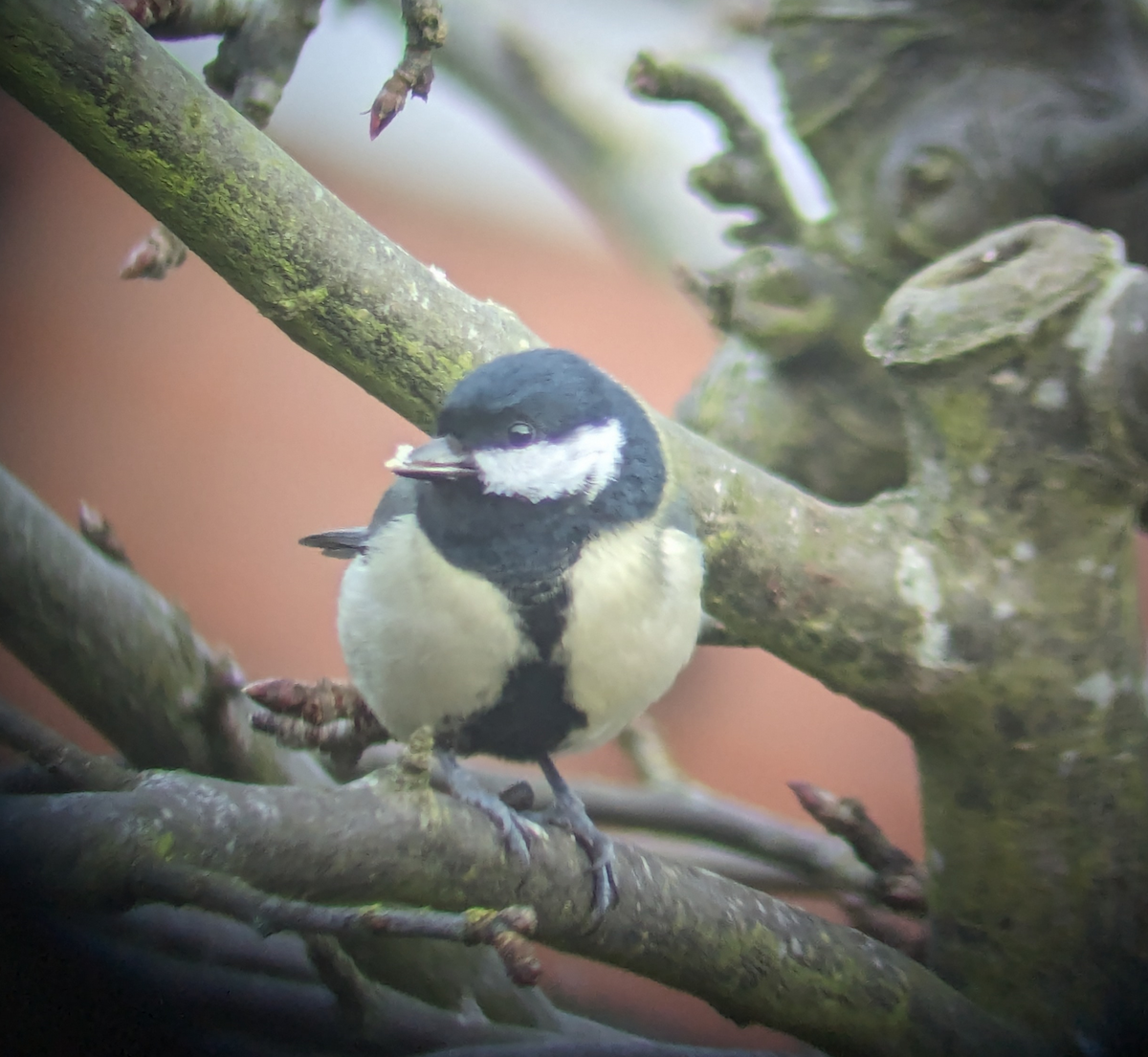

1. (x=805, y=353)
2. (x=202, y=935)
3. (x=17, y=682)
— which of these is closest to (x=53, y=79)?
(x=17, y=682)

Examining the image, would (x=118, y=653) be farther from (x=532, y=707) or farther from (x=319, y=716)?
(x=532, y=707)

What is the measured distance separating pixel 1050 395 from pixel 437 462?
0.47 m

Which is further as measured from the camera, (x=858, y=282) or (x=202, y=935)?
(x=858, y=282)

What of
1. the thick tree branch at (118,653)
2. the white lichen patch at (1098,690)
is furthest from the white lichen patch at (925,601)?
the thick tree branch at (118,653)

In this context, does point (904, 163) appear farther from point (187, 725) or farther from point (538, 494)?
point (187, 725)

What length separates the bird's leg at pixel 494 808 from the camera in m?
0.47

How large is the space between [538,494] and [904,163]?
2.16ft

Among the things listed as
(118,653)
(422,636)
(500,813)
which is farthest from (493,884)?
(118,653)

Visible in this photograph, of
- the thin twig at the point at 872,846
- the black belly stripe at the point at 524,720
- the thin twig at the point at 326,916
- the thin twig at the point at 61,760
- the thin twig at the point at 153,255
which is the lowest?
the thin twig at the point at 61,760

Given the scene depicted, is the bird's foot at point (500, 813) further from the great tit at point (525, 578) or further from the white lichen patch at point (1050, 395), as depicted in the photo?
the white lichen patch at point (1050, 395)

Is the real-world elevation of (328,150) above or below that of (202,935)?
above

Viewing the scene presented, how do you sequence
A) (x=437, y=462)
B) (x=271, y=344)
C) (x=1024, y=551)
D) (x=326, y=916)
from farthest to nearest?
1. (x=1024, y=551)
2. (x=271, y=344)
3. (x=437, y=462)
4. (x=326, y=916)

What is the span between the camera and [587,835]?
21.8 inches

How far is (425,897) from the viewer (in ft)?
1.41
